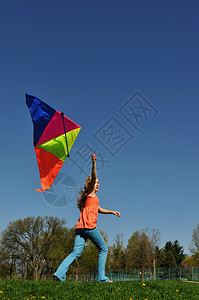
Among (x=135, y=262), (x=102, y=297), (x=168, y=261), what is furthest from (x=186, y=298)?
(x=168, y=261)

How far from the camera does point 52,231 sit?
4512 centimetres

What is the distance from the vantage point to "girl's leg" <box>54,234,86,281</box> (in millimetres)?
6470

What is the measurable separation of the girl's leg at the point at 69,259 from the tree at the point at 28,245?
38836mm

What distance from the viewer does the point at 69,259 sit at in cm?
657

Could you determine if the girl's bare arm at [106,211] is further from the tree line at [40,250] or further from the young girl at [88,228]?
the tree line at [40,250]

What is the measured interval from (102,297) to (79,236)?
1.87 m

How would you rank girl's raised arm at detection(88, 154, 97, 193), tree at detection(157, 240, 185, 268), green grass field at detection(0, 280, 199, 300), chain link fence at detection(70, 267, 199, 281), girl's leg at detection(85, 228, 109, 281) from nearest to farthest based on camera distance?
green grass field at detection(0, 280, 199, 300) < girl's raised arm at detection(88, 154, 97, 193) < girl's leg at detection(85, 228, 109, 281) < chain link fence at detection(70, 267, 199, 281) < tree at detection(157, 240, 185, 268)

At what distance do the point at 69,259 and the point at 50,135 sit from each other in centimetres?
313

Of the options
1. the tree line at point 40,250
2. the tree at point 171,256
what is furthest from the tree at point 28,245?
the tree at point 171,256

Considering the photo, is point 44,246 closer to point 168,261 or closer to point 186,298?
point 168,261

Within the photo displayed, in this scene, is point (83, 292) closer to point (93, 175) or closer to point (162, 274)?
point (93, 175)

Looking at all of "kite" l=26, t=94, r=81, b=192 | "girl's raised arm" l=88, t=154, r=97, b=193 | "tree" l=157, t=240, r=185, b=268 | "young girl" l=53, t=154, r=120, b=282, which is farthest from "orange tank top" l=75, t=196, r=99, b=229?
"tree" l=157, t=240, r=185, b=268

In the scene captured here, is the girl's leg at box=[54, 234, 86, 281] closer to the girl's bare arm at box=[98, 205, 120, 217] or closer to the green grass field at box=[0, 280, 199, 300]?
the green grass field at box=[0, 280, 199, 300]

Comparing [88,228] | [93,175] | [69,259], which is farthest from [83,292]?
[93,175]
